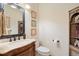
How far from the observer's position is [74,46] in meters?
1.63

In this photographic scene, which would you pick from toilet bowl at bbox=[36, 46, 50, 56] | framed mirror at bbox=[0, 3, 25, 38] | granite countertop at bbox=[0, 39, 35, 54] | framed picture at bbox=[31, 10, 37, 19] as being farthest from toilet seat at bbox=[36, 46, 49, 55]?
framed picture at bbox=[31, 10, 37, 19]

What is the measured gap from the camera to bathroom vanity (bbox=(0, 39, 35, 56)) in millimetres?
1460

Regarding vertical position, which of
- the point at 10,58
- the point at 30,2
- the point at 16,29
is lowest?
the point at 10,58

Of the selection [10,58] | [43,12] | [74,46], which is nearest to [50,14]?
[43,12]

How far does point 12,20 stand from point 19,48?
0.37m

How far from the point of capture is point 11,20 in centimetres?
160

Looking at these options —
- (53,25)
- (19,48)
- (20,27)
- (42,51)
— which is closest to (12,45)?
(19,48)

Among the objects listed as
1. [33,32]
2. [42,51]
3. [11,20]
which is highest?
[11,20]

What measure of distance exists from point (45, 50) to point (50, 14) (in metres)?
0.48

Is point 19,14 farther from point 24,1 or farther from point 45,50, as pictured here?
point 45,50

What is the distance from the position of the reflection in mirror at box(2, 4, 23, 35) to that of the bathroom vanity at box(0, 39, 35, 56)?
145 millimetres

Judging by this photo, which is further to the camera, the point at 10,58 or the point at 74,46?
the point at 74,46

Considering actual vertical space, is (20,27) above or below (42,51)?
above

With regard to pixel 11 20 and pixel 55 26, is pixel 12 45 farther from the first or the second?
pixel 55 26
